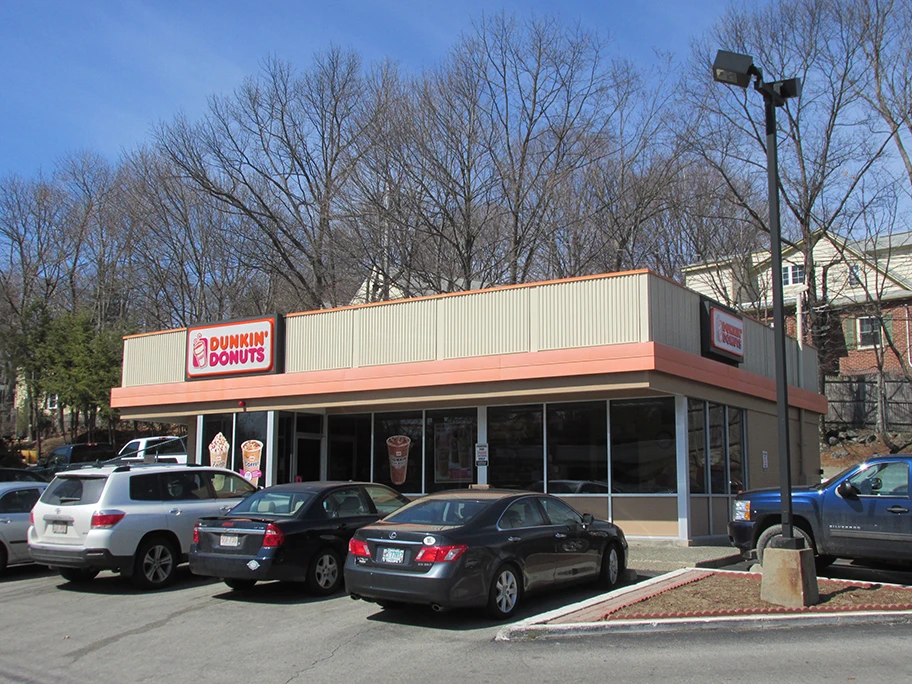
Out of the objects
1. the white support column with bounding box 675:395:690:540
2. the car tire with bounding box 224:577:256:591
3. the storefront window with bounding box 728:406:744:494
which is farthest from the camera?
the storefront window with bounding box 728:406:744:494

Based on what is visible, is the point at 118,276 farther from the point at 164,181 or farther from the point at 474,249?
the point at 474,249

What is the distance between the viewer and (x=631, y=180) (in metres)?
29.3

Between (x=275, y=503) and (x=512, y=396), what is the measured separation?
276 inches

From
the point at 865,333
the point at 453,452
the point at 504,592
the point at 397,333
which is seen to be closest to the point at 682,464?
the point at 453,452

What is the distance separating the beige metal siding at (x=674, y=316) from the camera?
15.9 m

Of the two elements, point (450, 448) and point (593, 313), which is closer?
point (593, 313)

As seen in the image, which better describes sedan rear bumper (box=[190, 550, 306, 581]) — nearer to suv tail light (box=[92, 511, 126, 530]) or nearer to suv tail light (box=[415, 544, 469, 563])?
suv tail light (box=[92, 511, 126, 530])

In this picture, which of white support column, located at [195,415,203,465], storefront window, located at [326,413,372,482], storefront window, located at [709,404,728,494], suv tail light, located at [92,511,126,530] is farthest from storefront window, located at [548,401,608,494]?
white support column, located at [195,415,203,465]

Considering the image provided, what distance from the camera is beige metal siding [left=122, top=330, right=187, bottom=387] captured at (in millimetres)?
22453

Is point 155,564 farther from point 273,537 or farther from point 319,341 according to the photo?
point 319,341

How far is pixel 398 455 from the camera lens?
20.1m

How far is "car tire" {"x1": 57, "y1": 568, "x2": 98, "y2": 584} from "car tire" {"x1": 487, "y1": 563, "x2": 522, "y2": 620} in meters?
6.69

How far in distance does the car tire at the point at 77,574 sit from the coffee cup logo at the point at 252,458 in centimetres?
772

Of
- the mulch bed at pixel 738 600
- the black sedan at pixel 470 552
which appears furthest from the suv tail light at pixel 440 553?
the mulch bed at pixel 738 600
